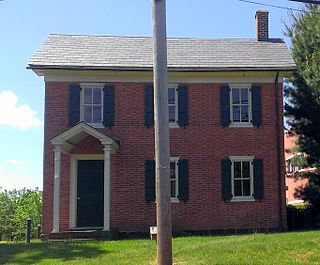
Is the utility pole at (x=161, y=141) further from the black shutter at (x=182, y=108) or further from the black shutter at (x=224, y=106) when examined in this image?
the black shutter at (x=224, y=106)

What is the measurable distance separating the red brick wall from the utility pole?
31.9 feet

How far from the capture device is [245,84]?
1967 centimetres

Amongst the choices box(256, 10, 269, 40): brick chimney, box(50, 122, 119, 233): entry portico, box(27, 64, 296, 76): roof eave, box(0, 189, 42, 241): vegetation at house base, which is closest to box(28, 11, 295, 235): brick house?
box(27, 64, 296, 76): roof eave

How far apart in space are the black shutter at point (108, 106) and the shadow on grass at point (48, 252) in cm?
573

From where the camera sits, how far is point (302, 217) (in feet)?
68.3

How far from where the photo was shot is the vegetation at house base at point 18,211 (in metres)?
55.2

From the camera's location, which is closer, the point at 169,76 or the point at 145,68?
the point at 145,68

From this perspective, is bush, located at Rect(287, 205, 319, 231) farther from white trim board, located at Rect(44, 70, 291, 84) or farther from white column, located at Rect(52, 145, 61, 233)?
white column, located at Rect(52, 145, 61, 233)

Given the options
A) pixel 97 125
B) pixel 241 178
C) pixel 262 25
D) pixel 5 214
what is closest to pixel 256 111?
pixel 241 178

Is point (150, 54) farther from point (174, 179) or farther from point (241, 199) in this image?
point (241, 199)

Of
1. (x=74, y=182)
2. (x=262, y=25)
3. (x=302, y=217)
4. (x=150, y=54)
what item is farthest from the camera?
(x=262, y=25)

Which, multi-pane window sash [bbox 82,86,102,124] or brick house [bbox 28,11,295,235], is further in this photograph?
multi-pane window sash [bbox 82,86,102,124]

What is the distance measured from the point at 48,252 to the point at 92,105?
24.3 ft

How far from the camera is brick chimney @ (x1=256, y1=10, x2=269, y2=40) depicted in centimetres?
2281
